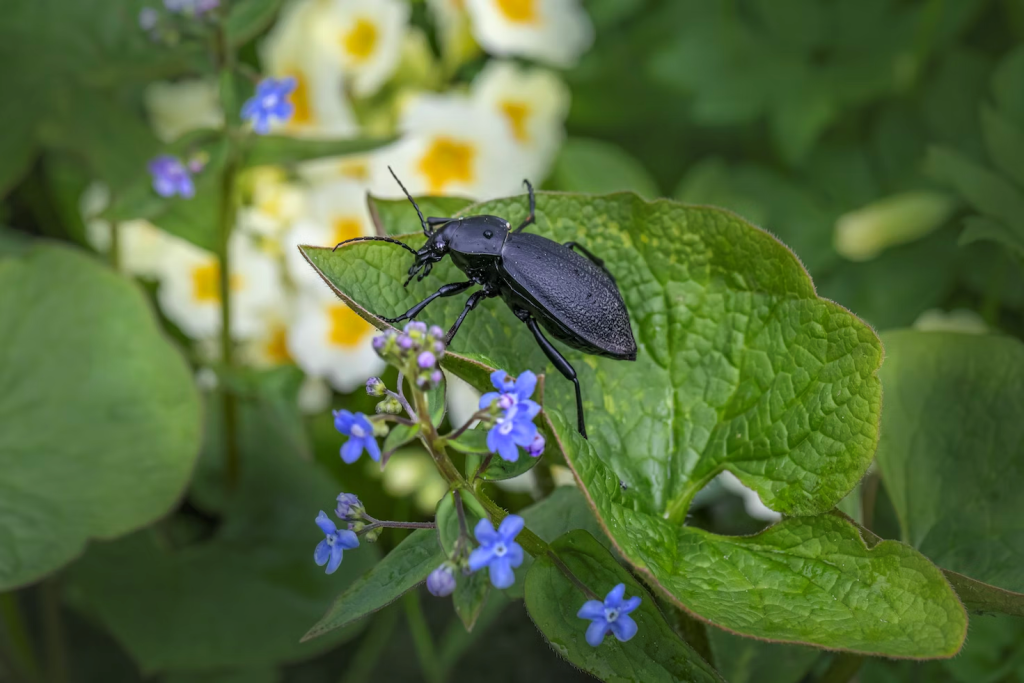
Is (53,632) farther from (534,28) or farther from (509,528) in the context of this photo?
(534,28)

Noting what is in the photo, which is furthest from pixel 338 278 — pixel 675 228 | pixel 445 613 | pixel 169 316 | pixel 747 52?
pixel 747 52

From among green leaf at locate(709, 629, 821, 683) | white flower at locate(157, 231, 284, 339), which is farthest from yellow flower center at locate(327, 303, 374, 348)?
green leaf at locate(709, 629, 821, 683)

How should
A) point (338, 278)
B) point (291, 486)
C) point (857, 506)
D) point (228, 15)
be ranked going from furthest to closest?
point (291, 486)
point (228, 15)
point (857, 506)
point (338, 278)

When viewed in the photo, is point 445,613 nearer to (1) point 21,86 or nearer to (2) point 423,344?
(2) point 423,344

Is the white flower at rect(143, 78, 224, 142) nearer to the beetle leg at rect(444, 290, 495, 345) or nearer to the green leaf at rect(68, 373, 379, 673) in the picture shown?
the green leaf at rect(68, 373, 379, 673)

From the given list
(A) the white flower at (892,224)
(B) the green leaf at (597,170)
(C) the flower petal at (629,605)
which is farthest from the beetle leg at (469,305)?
(A) the white flower at (892,224)
